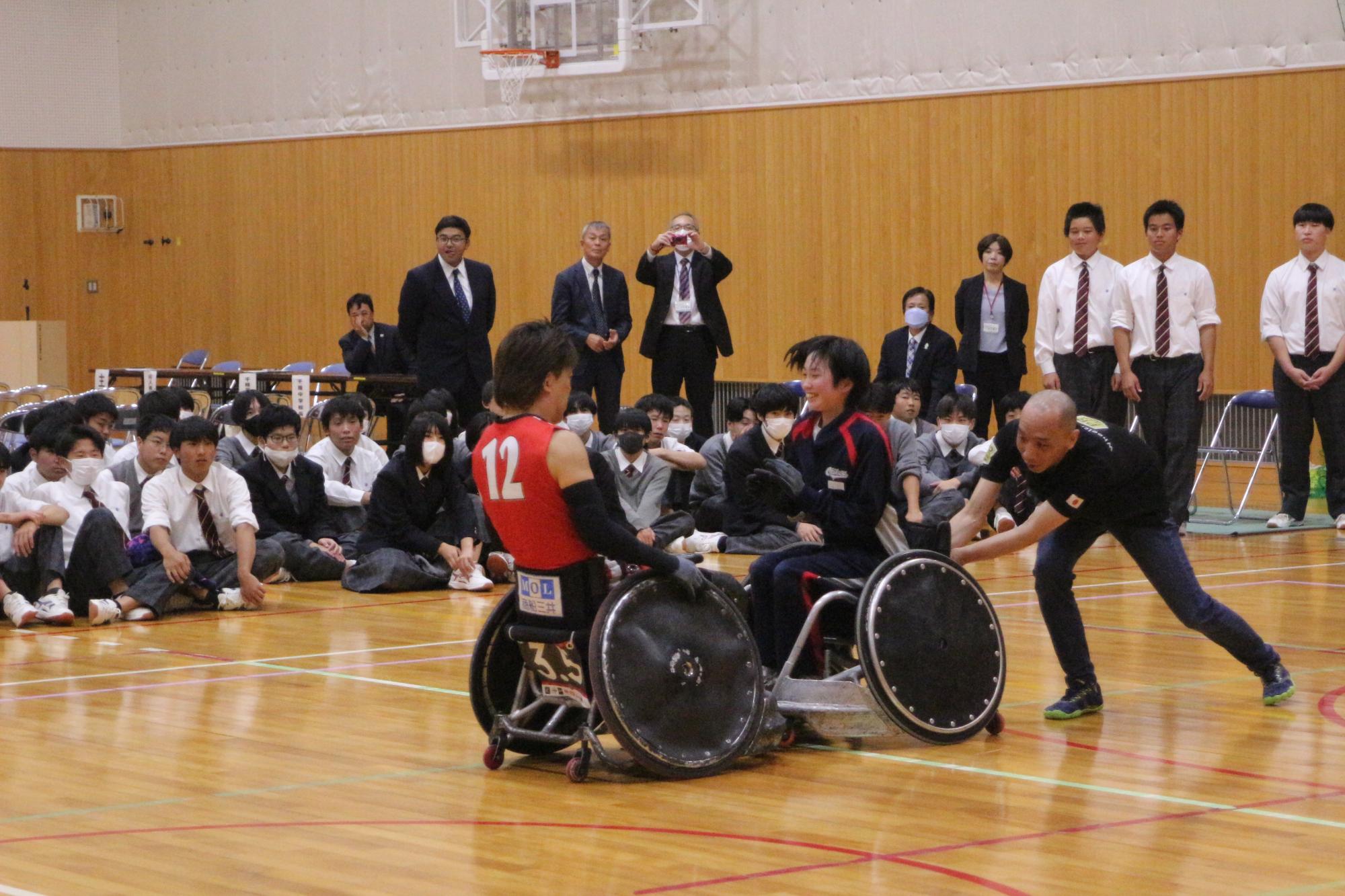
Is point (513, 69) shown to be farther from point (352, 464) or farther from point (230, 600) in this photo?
point (230, 600)

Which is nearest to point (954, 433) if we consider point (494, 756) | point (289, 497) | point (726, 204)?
point (289, 497)

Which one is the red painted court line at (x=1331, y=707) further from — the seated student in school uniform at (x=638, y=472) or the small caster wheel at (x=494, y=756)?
the seated student in school uniform at (x=638, y=472)

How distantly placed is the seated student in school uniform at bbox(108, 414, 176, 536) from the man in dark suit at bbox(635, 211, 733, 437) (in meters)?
4.65

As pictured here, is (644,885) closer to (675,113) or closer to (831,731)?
(831,731)

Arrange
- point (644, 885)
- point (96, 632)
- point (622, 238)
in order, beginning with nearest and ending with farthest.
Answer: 1. point (644, 885)
2. point (96, 632)
3. point (622, 238)

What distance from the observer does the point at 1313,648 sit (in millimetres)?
7855

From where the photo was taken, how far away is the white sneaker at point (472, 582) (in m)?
10.7

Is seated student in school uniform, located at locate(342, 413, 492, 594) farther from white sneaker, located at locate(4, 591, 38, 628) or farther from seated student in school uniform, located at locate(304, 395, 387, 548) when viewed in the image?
white sneaker, located at locate(4, 591, 38, 628)

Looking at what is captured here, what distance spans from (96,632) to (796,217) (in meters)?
10.8

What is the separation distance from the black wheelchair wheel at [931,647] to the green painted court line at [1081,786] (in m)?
0.13

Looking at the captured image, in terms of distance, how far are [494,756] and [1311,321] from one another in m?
8.63

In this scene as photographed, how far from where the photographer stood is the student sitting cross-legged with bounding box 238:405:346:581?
436 inches

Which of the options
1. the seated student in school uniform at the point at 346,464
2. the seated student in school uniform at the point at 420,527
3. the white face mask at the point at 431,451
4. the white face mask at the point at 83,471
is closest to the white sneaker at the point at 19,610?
the white face mask at the point at 83,471

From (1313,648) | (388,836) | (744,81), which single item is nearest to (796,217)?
(744,81)
